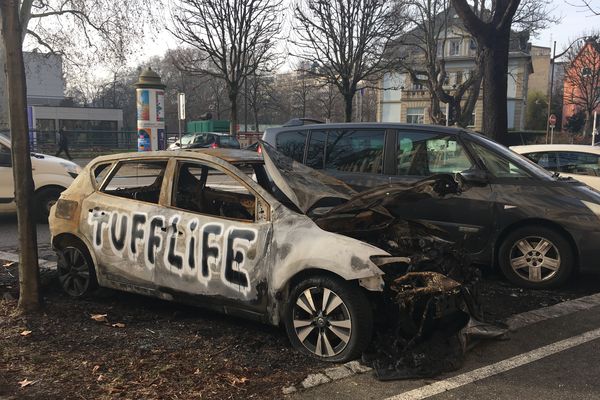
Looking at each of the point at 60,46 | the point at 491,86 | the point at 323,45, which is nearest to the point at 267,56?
the point at 323,45

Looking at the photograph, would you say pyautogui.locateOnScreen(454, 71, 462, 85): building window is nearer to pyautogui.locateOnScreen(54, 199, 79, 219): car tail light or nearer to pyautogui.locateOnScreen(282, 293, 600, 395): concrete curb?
pyautogui.locateOnScreen(282, 293, 600, 395): concrete curb

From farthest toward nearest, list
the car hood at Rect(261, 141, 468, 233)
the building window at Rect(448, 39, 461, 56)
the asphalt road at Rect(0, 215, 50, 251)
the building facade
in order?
the building window at Rect(448, 39, 461, 56) → the building facade → the asphalt road at Rect(0, 215, 50, 251) → the car hood at Rect(261, 141, 468, 233)

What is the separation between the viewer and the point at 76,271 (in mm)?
5066

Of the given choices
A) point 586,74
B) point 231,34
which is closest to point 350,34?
point 231,34

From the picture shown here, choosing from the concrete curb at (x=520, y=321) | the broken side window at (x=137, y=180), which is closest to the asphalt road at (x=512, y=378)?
the concrete curb at (x=520, y=321)

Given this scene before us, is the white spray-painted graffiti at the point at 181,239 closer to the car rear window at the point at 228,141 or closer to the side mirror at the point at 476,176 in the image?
the side mirror at the point at 476,176

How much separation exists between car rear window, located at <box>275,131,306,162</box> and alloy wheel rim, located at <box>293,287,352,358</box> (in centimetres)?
335

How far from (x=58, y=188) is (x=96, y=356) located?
6.23m

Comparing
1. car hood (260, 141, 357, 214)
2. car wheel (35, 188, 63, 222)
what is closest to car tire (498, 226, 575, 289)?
car hood (260, 141, 357, 214)

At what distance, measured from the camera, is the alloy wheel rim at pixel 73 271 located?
5.02 m

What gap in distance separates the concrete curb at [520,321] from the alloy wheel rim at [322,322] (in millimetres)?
166

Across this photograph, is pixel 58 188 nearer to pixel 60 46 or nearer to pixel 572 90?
→ pixel 60 46

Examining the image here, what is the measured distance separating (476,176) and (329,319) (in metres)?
2.78

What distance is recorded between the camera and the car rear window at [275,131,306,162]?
6945 mm
